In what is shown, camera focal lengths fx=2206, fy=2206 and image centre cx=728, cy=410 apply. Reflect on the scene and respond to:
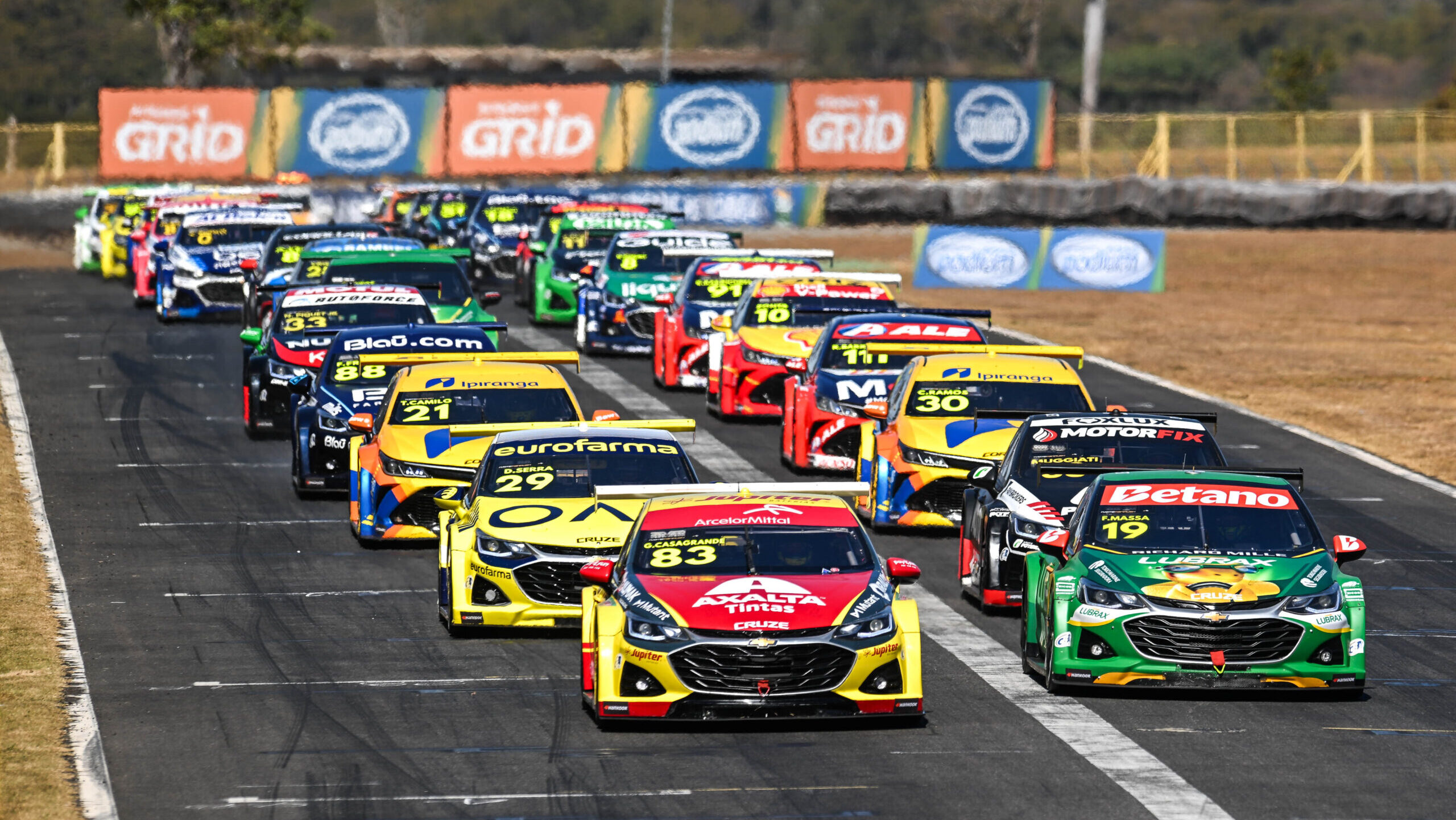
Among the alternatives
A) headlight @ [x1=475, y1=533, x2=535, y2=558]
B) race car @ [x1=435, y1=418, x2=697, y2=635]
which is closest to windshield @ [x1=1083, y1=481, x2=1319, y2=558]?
race car @ [x1=435, y1=418, x2=697, y2=635]

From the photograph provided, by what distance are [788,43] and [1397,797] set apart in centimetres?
15397

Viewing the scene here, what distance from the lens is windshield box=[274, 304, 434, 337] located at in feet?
78.9

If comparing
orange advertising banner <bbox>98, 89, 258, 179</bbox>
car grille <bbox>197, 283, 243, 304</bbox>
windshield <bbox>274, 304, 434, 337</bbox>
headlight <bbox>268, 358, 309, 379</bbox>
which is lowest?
headlight <bbox>268, 358, 309, 379</bbox>

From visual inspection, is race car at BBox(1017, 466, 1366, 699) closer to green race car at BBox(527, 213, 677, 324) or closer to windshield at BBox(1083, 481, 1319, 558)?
windshield at BBox(1083, 481, 1319, 558)

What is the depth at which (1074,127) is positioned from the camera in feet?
191

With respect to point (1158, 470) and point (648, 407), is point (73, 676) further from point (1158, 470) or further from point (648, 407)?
point (648, 407)

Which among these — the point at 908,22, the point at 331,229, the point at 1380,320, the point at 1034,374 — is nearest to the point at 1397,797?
the point at 1034,374

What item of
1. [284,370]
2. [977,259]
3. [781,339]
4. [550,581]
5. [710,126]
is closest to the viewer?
[550,581]

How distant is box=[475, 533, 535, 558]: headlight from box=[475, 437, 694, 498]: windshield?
2.27 ft

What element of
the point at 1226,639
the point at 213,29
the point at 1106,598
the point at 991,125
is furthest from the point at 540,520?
the point at 213,29

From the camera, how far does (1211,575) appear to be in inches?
517

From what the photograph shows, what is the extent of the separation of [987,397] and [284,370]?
8333mm

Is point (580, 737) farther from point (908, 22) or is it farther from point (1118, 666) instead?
point (908, 22)

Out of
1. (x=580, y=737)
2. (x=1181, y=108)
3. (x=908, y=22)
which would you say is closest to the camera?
(x=580, y=737)
